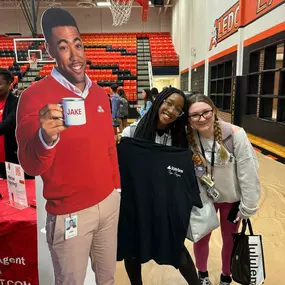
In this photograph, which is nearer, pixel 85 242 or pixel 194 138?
pixel 85 242

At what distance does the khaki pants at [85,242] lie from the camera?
3.33 feet

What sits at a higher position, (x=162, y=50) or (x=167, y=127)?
(x=162, y=50)

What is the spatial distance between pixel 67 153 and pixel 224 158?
0.88m

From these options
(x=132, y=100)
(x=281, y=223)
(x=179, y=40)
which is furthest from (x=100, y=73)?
(x=281, y=223)

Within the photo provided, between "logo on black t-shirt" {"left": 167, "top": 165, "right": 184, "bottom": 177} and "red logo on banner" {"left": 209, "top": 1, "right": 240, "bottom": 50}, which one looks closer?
"logo on black t-shirt" {"left": 167, "top": 165, "right": 184, "bottom": 177}

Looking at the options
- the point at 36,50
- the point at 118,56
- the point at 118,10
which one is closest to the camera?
the point at 36,50

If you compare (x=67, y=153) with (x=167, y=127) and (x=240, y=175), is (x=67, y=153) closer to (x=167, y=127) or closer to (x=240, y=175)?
(x=167, y=127)

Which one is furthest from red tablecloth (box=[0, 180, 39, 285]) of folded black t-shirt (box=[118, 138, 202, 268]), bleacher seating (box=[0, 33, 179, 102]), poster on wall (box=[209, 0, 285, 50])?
bleacher seating (box=[0, 33, 179, 102])

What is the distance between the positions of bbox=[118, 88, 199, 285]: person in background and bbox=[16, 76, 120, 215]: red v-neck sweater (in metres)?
0.37

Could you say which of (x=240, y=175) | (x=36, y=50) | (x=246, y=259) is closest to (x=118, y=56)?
(x=36, y=50)

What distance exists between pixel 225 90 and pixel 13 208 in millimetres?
8025

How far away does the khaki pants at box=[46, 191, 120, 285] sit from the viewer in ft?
3.33

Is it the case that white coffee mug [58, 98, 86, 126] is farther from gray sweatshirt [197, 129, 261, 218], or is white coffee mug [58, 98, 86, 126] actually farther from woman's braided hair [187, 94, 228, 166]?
gray sweatshirt [197, 129, 261, 218]

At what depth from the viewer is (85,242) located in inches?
41.3
